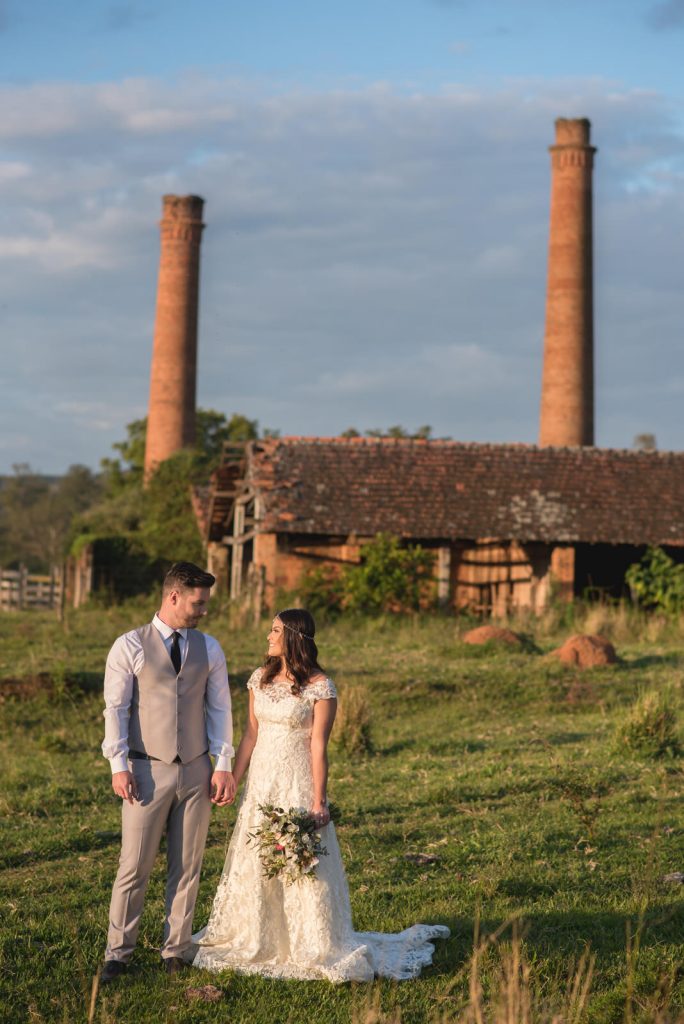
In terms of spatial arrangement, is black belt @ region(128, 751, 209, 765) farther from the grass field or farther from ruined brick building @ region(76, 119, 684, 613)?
ruined brick building @ region(76, 119, 684, 613)

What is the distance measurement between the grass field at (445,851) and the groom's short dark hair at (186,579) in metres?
1.88

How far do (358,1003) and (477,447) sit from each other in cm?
2446

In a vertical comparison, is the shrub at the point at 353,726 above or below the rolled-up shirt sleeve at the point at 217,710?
below

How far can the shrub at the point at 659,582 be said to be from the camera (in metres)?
25.5

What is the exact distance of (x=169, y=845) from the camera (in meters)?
6.20

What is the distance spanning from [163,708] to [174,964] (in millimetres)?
1269

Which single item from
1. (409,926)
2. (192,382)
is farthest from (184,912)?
(192,382)

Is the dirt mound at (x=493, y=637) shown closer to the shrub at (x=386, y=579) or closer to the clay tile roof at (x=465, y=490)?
the shrub at (x=386, y=579)

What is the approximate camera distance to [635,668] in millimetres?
17469

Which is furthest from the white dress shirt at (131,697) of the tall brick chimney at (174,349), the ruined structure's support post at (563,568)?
the tall brick chimney at (174,349)

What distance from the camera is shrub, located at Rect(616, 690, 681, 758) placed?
11.9m

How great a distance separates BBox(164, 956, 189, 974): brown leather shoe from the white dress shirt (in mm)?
969

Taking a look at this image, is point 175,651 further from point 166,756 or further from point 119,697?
point 166,756

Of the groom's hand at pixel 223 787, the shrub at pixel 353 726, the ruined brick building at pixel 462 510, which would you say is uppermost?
the ruined brick building at pixel 462 510
